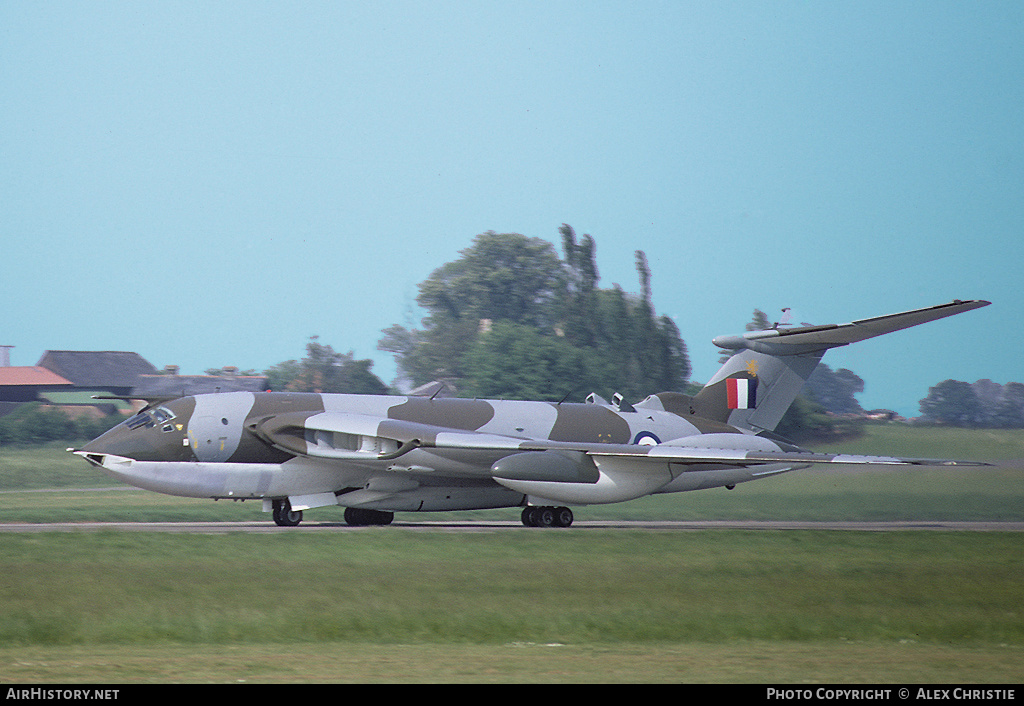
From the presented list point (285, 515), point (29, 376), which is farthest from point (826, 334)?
point (29, 376)

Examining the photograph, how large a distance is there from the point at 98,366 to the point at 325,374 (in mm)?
21753

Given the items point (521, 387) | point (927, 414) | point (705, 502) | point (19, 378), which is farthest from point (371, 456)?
point (19, 378)

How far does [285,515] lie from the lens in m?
26.2

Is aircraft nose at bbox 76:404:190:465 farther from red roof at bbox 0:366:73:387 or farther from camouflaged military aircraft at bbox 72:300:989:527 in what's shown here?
red roof at bbox 0:366:73:387

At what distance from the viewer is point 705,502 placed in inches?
1185

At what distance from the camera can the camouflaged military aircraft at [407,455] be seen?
82.0 feet

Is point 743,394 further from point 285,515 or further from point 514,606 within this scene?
point 514,606

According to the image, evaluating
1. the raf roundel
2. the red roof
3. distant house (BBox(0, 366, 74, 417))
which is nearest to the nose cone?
the raf roundel

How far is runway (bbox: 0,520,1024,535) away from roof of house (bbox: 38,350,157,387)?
5137 centimetres

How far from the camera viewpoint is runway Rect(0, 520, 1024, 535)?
24594 millimetres

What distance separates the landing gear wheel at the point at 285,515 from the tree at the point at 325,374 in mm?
34468

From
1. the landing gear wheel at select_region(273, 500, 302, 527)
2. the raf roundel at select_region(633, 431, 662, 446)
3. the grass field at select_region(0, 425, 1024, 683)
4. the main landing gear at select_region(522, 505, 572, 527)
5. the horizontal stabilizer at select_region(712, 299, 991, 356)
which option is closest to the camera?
the grass field at select_region(0, 425, 1024, 683)

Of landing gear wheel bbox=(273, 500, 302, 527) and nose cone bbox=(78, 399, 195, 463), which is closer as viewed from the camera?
nose cone bbox=(78, 399, 195, 463)

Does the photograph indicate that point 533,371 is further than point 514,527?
Yes
